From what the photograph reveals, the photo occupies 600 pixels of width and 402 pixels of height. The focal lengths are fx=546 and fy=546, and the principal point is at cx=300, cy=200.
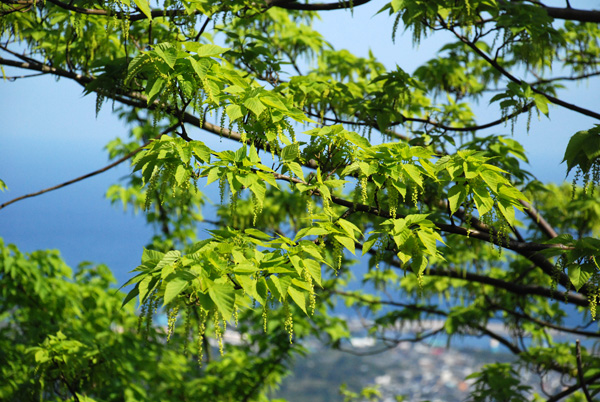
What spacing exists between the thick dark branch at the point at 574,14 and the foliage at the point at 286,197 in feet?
0.05

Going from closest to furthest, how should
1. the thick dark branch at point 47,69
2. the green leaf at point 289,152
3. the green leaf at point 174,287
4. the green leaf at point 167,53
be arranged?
the green leaf at point 174,287 → the green leaf at point 167,53 → the green leaf at point 289,152 → the thick dark branch at point 47,69

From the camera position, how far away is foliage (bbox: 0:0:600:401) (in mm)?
2604

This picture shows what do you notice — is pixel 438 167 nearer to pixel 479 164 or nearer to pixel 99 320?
pixel 479 164

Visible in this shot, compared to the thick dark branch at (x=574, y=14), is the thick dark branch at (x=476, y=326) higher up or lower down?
lower down

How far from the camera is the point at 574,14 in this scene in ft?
13.7

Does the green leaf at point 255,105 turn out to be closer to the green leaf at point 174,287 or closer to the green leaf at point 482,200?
the green leaf at point 174,287

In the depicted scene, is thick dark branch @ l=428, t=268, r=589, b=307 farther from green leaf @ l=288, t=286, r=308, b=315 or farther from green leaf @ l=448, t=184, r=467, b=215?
green leaf @ l=288, t=286, r=308, b=315

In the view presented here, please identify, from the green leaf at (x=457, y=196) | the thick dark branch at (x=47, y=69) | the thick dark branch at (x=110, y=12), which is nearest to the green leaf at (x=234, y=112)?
the thick dark branch at (x=110, y=12)

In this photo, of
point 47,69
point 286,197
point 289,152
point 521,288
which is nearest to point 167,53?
point 289,152

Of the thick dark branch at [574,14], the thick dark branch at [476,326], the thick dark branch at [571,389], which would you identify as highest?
the thick dark branch at [574,14]

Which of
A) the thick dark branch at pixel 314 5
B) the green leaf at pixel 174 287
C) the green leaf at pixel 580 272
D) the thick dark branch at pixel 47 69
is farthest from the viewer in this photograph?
the thick dark branch at pixel 47 69

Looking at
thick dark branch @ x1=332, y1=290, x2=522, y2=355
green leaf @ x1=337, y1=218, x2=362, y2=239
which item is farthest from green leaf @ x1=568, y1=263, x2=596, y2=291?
thick dark branch @ x1=332, y1=290, x2=522, y2=355

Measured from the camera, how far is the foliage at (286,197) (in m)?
2.60

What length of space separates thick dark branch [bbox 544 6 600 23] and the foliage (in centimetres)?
2
